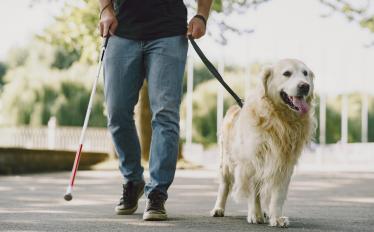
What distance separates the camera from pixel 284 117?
526cm

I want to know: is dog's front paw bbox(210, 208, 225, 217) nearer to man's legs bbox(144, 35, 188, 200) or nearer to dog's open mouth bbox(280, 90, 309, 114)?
man's legs bbox(144, 35, 188, 200)

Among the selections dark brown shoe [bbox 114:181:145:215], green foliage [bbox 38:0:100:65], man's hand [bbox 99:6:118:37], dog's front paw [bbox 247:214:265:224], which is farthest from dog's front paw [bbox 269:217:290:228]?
green foliage [bbox 38:0:100:65]

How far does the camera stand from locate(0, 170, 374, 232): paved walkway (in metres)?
4.73

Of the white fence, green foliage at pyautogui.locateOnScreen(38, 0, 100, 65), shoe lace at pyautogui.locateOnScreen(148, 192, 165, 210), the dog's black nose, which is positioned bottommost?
the white fence

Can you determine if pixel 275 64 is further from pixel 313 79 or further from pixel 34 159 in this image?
pixel 34 159

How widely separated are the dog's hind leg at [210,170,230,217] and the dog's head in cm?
87

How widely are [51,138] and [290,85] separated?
28.3 metres

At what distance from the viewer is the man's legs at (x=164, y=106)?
5.22m

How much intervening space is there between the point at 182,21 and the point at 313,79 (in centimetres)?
106

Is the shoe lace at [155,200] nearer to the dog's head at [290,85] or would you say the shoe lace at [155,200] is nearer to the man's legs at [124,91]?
the man's legs at [124,91]

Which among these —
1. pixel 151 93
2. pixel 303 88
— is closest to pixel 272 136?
pixel 303 88

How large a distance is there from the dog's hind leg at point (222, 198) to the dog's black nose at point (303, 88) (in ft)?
3.47

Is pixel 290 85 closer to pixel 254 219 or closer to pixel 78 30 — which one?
Answer: pixel 254 219

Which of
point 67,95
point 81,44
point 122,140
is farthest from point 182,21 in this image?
point 67,95
